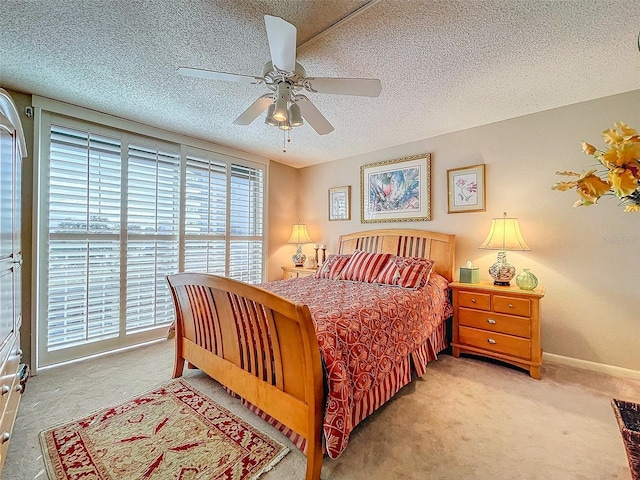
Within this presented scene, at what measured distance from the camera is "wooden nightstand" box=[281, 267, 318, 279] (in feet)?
13.3

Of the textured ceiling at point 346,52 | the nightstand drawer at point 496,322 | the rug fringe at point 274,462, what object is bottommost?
the rug fringe at point 274,462

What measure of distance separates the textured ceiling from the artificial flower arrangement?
4.19 ft

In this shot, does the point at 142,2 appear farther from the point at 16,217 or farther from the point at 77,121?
the point at 77,121

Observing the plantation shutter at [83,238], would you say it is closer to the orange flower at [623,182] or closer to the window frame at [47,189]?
the window frame at [47,189]

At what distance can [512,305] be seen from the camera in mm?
2523

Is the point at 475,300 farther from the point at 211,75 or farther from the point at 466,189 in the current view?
the point at 211,75

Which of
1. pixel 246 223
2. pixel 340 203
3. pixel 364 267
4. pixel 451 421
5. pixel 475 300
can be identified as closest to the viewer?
pixel 451 421

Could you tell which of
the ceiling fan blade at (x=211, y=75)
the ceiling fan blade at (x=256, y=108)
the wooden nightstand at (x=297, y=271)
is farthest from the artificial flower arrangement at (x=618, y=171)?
the wooden nightstand at (x=297, y=271)

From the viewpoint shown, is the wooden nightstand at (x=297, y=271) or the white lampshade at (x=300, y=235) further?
the white lampshade at (x=300, y=235)

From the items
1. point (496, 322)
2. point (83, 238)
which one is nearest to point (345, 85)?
point (496, 322)

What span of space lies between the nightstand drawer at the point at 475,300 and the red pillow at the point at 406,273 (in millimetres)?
396

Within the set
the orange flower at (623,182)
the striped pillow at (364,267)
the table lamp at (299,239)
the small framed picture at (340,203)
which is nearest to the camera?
the orange flower at (623,182)

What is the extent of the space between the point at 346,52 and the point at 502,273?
2.45m

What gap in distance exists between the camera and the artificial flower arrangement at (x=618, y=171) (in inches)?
26.5
